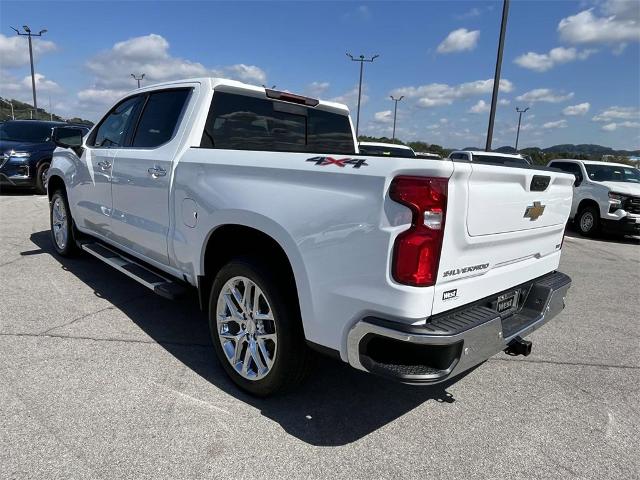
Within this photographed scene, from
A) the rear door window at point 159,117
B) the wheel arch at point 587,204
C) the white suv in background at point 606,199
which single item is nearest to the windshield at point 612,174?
the white suv in background at point 606,199

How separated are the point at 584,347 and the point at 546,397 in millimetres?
1207

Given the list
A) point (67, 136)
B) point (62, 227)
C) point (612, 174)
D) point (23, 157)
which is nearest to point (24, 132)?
point (23, 157)

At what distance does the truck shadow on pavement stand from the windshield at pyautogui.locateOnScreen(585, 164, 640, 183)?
10771 mm

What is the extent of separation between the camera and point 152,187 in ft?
Answer: 12.1

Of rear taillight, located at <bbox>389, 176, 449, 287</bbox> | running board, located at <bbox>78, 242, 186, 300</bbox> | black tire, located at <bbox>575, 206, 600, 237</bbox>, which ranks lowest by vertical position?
black tire, located at <bbox>575, 206, 600, 237</bbox>

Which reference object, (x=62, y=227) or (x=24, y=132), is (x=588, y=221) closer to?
(x=62, y=227)

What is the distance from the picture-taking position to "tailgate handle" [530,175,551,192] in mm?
2670

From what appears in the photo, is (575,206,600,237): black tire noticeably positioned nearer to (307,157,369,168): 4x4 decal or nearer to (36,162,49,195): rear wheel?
(307,157,369,168): 4x4 decal

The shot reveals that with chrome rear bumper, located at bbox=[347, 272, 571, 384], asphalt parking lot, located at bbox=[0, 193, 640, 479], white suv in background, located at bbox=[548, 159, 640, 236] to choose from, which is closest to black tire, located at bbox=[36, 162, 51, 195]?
asphalt parking lot, located at bbox=[0, 193, 640, 479]

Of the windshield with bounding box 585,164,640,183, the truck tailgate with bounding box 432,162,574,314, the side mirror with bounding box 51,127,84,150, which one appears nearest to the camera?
the truck tailgate with bounding box 432,162,574,314

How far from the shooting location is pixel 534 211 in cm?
276

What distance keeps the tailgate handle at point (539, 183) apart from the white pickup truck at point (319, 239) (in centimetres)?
1

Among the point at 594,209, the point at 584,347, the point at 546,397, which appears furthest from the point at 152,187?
the point at 594,209

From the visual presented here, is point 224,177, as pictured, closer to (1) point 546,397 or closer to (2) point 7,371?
(2) point 7,371
